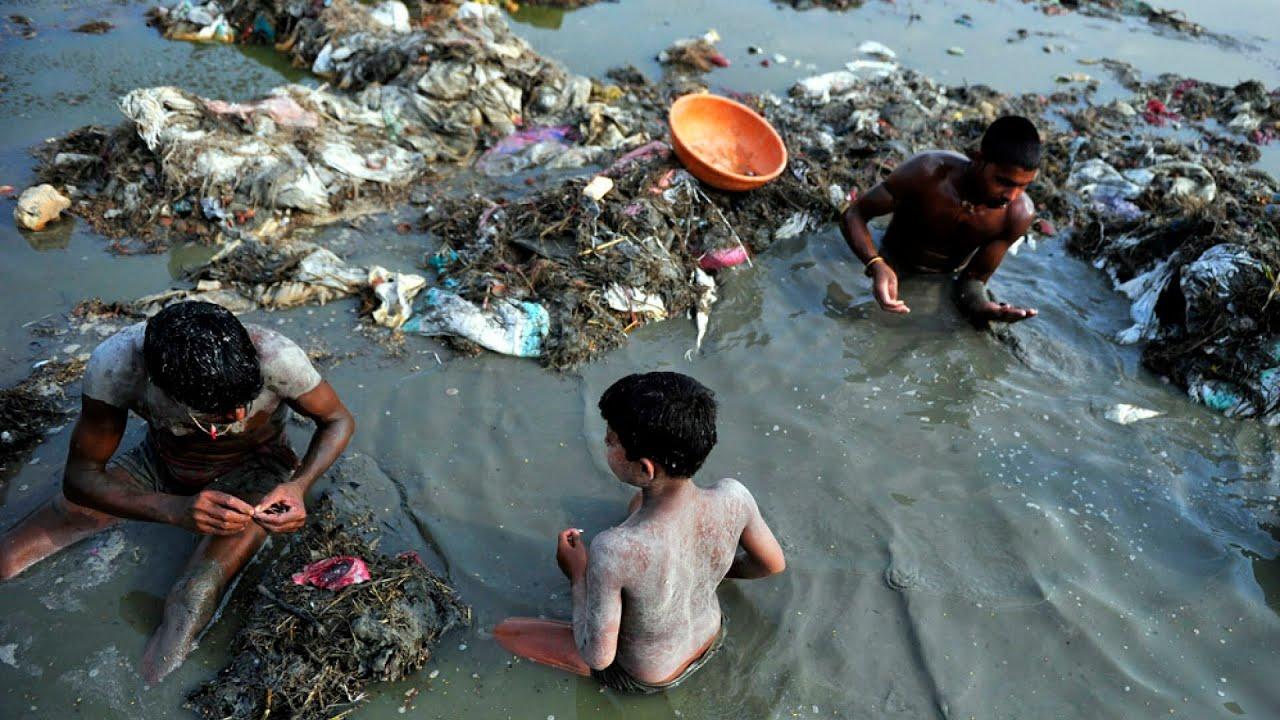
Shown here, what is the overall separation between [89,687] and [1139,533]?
4391mm

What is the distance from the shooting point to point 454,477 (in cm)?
351

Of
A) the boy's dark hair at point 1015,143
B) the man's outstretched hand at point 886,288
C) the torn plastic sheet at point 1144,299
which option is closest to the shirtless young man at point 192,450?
the man's outstretched hand at point 886,288

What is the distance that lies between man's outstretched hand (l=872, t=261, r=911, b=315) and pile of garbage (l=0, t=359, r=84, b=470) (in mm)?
4377

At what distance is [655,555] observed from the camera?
2.23m

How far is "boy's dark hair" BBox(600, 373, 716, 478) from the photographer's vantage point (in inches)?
82.4

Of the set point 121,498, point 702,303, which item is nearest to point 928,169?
point 702,303

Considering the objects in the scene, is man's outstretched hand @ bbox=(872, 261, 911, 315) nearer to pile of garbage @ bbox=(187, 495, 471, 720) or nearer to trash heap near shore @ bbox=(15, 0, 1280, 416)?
trash heap near shore @ bbox=(15, 0, 1280, 416)

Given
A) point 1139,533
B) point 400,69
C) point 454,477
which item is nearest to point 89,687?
point 454,477

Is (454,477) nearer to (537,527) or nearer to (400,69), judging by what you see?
(537,527)

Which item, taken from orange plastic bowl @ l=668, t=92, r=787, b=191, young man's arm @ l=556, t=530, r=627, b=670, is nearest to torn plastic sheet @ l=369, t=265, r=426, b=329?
orange plastic bowl @ l=668, t=92, r=787, b=191

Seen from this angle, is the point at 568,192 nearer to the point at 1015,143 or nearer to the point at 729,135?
the point at 729,135

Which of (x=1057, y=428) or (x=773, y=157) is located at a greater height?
(x=773, y=157)

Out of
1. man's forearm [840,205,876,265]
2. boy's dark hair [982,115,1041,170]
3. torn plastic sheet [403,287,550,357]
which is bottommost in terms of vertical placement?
torn plastic sheet [403,287,550,357]

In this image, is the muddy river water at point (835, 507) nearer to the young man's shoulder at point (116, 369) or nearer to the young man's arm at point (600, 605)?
the young man's arm at point (600, 605)
